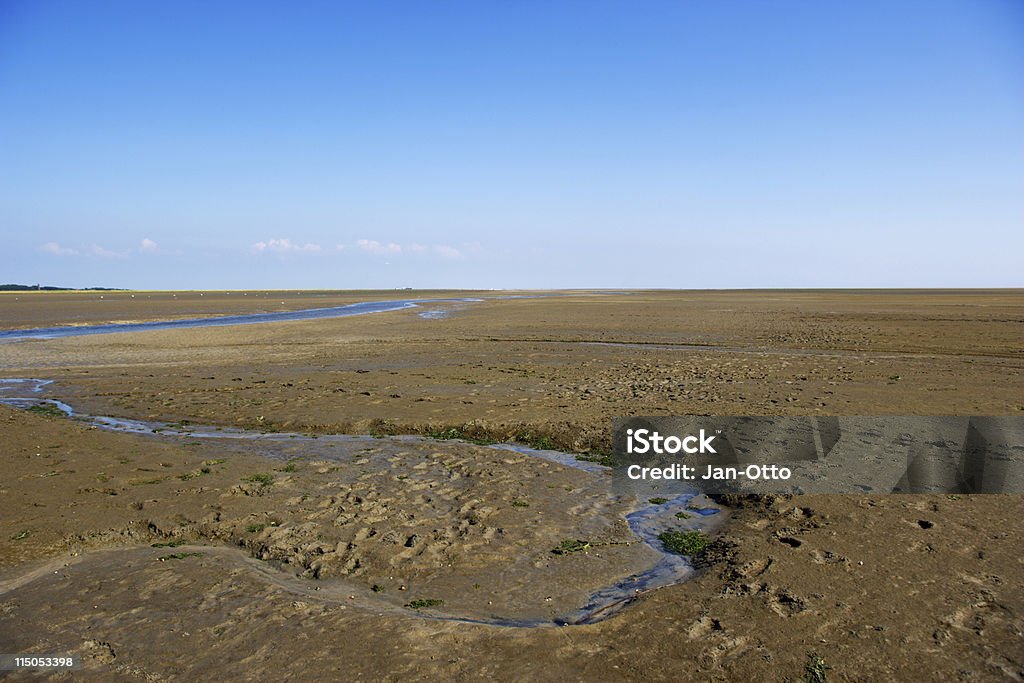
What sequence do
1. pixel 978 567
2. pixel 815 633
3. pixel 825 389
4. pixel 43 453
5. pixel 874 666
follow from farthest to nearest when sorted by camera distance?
pixel 825 389, pixel 43 453, pixel 978 567, pixel 815 633, pixel 874 666

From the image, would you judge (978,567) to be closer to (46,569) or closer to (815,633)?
(815,633)

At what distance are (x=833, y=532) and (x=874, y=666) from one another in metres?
2.81

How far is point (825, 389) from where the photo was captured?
53.9ft

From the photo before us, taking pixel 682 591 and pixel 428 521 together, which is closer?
pixel 682 591

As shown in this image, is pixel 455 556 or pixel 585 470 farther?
pixel 585 470

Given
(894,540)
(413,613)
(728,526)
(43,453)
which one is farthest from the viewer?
(43,453)

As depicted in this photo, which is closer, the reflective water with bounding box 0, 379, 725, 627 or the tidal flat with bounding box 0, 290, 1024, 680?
the tidal flat with bounding box 0, 290, 1024, 680

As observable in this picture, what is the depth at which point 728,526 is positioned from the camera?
26.5ft

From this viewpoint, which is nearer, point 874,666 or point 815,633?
point 874,666

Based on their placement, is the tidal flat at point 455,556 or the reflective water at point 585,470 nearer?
the tidal flat at point 455,556

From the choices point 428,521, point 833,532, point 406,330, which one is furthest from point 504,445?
point 406,330

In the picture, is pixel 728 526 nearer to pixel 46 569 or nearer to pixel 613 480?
pixel 613 480

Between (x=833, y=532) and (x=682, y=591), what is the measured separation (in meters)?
2.49

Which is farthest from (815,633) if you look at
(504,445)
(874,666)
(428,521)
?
(504,445)
